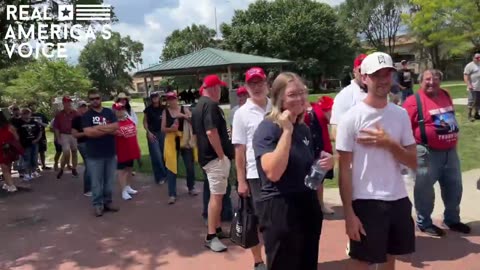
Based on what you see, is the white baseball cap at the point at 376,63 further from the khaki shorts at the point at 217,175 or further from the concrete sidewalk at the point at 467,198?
the concrete sidewalk at the point at 467,198

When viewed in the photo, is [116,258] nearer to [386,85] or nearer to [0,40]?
[386,85]

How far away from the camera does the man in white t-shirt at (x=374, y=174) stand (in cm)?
292

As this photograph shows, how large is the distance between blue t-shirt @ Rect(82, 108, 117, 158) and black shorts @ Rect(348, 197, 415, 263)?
4.50 meters

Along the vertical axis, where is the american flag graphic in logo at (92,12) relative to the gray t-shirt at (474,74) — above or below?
above

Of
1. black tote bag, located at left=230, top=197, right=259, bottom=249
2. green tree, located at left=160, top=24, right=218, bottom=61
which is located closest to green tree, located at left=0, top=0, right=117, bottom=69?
black tote bag, located at left=230, top=197, right=259, bottom=249

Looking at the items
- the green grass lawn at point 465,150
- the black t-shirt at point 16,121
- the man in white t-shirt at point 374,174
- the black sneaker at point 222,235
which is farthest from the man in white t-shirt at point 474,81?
the black t-shirt at point 16,121

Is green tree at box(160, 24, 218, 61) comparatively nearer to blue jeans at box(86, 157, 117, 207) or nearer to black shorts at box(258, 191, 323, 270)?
blue jeans at box(86, 157, 117, 207)

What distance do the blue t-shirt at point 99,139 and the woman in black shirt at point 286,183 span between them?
4.23 meters

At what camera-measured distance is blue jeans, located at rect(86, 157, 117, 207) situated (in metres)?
6.67

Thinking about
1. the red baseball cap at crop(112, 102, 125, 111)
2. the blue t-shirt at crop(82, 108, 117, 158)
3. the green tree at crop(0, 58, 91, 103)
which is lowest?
the blue t-shirt at crop(82, 108, 117, 158)

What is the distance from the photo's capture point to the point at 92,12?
10859 millimetres

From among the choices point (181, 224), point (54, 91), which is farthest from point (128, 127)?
point (54, 91)

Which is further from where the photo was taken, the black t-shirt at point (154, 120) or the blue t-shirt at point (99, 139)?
the black t-shirt at point (154, 120)

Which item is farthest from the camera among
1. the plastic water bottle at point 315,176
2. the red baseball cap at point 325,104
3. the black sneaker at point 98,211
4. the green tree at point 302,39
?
the green tree at point 302,39
